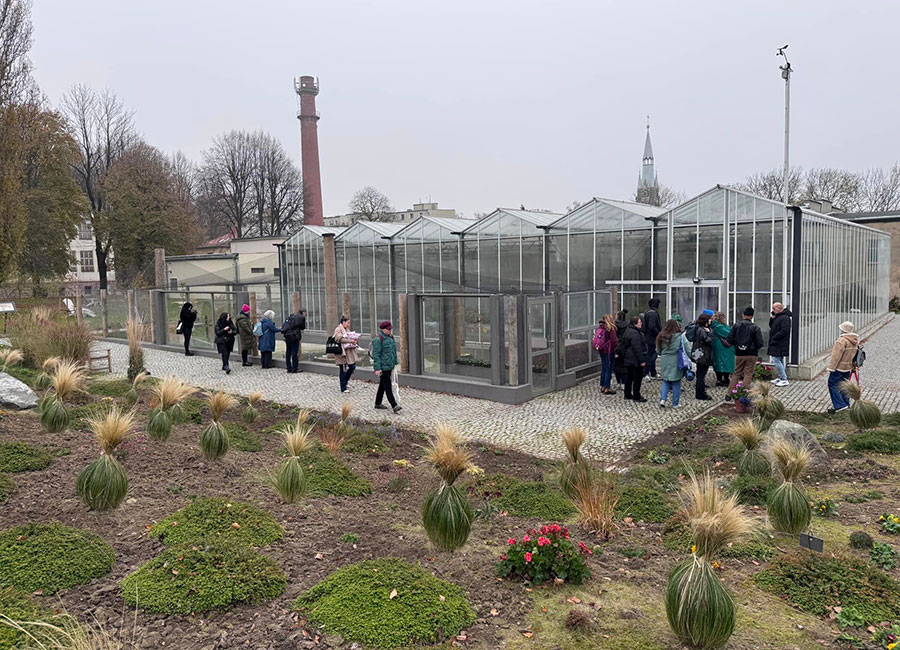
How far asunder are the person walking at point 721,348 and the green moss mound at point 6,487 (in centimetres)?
1135

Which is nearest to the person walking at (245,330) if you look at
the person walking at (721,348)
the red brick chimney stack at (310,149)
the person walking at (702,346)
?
the person walking at (702,346)

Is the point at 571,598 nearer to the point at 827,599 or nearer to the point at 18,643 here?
the point at 827,599

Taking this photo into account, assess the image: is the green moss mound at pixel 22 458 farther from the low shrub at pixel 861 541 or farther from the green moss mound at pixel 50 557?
the low shrub at pixel 861 541

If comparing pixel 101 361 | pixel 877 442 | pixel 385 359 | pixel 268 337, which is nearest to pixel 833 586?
pixel 877 442

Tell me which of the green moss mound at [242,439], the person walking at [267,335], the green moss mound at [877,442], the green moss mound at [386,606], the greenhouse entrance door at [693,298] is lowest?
the green moss mound at [877,442]

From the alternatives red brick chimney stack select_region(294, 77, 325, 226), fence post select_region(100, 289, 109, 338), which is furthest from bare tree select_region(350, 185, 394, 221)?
fence post select_region(100, 289, 109, 338)

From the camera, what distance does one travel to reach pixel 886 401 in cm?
1187

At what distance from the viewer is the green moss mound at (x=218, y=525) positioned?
501 cm

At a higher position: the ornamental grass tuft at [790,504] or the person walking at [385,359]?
the person walking at [385,359]

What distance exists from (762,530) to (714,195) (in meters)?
11.9

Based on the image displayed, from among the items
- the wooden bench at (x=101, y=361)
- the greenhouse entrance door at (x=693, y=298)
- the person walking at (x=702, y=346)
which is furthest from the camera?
the wooden bench at (x=101, y=361)

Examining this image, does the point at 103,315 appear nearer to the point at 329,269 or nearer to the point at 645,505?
the point at 329,269

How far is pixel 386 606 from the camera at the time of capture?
4.02 meters

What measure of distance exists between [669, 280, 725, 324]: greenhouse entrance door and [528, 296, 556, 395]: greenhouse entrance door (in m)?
4.18
